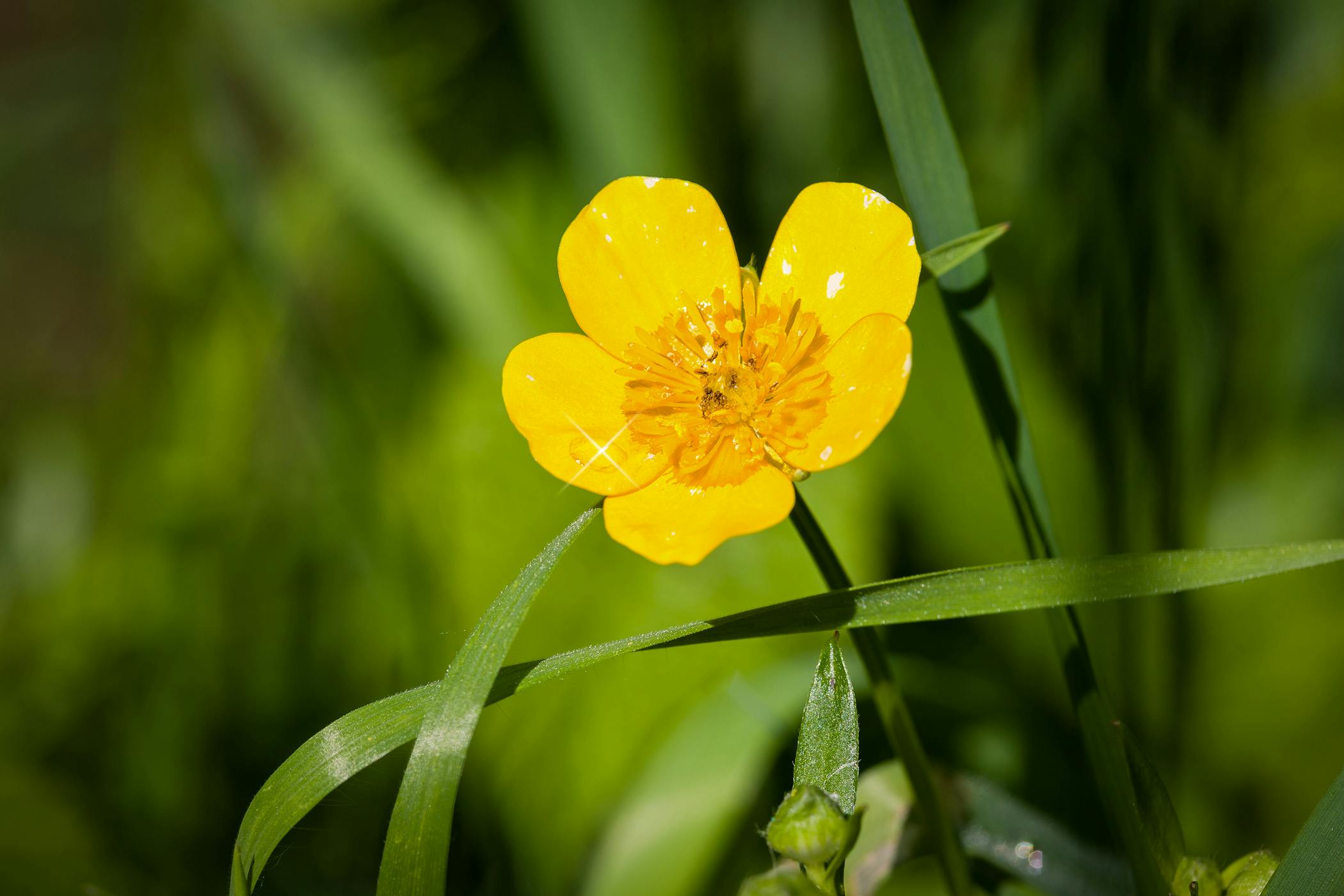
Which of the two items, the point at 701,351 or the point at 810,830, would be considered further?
the point at 701,351

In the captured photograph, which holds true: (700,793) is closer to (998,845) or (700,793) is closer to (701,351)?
(998,845)

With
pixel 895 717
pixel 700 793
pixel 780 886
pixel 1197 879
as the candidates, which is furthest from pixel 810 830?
pixel 700 793

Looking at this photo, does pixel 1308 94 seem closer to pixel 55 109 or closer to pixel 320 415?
pixel 320 415

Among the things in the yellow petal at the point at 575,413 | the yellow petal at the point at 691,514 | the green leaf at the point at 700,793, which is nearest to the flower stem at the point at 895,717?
the yellow petal at the point at 691,514

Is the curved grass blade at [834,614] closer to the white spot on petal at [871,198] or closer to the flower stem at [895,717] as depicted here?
the flower stem at [895,717]

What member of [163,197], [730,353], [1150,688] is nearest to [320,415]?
[163,197]

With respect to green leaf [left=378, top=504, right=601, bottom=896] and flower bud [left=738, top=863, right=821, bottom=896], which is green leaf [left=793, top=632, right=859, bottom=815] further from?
green leaf [left=378, top=504, right=601, bottom=896]
